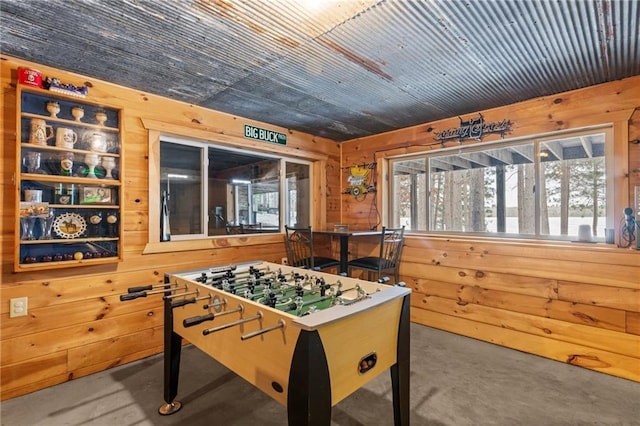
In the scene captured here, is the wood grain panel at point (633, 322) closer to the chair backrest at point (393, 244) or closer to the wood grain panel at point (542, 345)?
the wood grain panel at point (542, 345)

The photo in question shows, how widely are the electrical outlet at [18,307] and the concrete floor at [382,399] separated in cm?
56

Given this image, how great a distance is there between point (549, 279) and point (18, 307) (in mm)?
4116

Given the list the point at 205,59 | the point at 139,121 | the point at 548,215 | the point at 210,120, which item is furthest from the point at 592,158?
the point at 139,121

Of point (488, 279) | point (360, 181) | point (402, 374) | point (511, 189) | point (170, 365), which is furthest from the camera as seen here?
point (360, 181)

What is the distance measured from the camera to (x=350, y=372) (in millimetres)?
1301

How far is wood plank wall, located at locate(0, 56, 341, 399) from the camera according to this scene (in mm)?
2092

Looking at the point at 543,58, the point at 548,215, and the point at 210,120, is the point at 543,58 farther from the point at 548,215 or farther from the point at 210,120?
the point at 210,120

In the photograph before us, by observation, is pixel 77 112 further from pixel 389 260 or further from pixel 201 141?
pixel 389 260

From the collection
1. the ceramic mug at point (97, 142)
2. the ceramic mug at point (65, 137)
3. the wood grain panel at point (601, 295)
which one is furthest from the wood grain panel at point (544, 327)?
the ceramic mug at point (65, 137)

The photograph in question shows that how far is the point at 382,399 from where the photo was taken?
6.81 feet

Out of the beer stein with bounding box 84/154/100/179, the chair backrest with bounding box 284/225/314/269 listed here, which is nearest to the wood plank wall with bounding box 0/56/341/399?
the beer stein with bounding box 84/154/100/179

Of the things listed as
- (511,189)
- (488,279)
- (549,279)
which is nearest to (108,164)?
(488,279)

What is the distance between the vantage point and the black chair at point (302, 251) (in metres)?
3.55

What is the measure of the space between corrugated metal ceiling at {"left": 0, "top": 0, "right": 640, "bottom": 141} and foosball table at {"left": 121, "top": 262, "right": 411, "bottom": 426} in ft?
4.88
